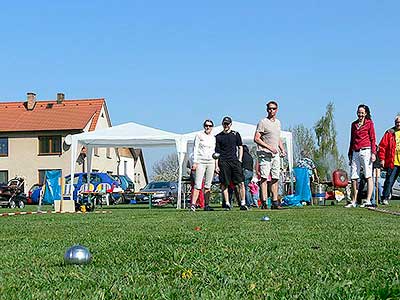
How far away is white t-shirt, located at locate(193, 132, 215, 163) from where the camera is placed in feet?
45.7

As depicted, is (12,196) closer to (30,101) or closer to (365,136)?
(365,136)

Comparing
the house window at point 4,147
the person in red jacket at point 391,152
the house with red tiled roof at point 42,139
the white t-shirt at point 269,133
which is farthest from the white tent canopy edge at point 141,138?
the house window at point 4,147

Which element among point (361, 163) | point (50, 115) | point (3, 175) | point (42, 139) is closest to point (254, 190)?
point (361, 163)

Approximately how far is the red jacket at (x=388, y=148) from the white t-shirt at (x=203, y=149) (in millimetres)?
3715

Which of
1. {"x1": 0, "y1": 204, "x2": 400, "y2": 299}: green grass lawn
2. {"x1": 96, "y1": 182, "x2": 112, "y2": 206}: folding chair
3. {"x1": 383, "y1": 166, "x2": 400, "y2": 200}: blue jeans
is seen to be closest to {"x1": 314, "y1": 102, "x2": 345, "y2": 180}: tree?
{"x1": 96, "y1": 182, "x2": 112, "y2": 206}: folding chair

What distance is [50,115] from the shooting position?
5525cm

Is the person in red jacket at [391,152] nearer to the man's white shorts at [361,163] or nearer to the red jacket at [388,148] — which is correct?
the red jacket at [388,148]

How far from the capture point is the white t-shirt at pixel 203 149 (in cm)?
1392

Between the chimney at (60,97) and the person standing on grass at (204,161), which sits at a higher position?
the chimney at (60,97)

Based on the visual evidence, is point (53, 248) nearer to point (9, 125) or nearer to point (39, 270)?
point (39, 270)

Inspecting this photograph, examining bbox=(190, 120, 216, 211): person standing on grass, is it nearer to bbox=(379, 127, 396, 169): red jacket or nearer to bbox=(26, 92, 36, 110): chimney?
bbox=(379, 127, 396, 169): red jacket

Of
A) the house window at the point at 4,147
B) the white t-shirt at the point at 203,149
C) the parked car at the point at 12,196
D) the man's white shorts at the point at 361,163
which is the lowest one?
the parked car at the point at 12,196

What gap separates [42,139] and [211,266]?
168ft

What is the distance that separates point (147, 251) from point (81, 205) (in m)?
11.6
